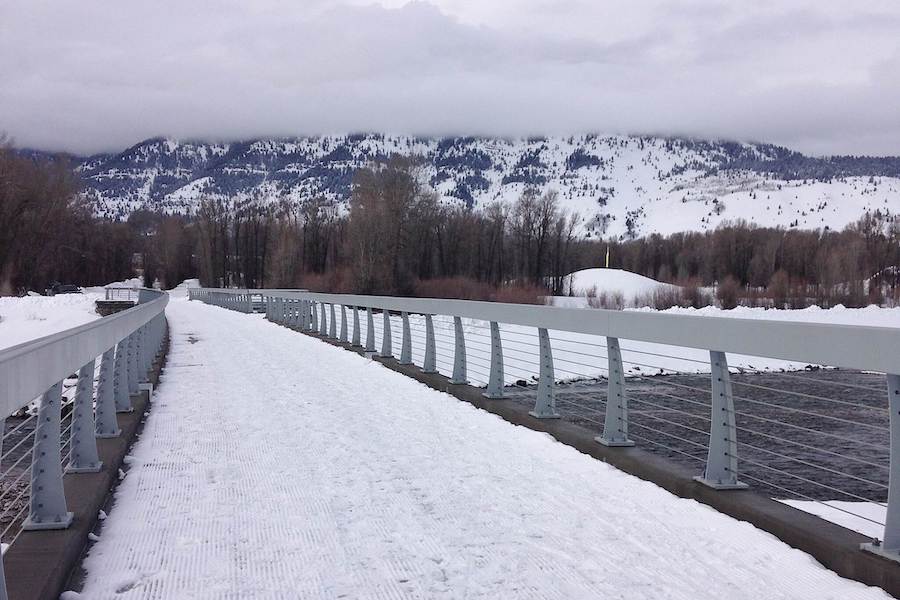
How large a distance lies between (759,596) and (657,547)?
73cm

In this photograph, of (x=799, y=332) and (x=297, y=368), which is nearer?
(x=799, y=332)

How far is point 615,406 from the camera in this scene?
6.73 metres

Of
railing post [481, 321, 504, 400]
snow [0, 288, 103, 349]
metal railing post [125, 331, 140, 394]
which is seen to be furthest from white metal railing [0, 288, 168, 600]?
snow [0, 288, 103, 349]

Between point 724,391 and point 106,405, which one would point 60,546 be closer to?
point 106,405

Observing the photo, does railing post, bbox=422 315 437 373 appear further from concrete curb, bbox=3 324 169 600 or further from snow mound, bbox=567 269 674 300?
snow mound, bbox=567 269 674 300

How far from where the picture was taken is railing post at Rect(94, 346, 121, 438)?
6.69 m

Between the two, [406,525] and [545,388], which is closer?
[406,525]

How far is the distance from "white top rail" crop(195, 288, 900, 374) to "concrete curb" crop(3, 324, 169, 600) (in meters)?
3.68

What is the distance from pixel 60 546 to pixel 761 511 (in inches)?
148

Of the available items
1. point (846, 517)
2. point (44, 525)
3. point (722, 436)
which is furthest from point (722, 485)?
point (44, 525)

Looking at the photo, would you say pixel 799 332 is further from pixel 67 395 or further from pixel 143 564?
pixel 67 395

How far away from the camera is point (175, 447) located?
6.98 metres

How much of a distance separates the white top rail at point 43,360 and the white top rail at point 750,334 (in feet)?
11.8

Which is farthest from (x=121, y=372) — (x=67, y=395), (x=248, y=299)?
(x=248, y=299)
